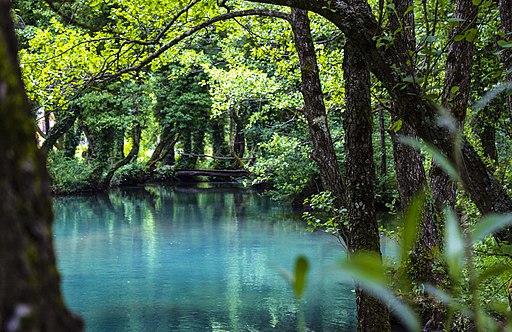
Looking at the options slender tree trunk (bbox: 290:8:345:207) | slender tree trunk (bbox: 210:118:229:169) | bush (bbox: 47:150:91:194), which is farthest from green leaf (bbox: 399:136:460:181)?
slender tree trunk (bbox: 210:118:229:169)

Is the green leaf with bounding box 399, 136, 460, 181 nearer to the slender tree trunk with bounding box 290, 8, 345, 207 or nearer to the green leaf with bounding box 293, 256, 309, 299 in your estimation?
the green leaf with bounding box 293, 256, 309, 299

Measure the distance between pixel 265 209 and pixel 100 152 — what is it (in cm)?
814

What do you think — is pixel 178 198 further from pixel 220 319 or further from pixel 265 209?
pixel 220 319

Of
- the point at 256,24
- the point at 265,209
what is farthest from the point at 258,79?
the point at 265,209

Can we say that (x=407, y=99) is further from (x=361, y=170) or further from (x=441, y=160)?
(x=441, y=160)

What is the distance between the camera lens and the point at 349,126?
4000mm

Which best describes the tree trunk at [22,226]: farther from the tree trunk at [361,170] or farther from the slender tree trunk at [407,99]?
the tree trunk at [361,170]

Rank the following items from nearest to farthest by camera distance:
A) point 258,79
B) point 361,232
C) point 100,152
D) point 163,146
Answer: point 361,232
point 258,79
point 100,152
point 163,146

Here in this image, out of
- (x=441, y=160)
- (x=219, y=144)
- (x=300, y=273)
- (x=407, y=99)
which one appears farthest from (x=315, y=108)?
(x=219, y=144)

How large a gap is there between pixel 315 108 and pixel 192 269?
577 centimetres

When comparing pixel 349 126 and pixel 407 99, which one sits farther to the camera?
pixel 349 126

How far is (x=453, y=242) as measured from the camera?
645 mm

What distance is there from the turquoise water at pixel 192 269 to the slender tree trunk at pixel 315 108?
45.0 inches

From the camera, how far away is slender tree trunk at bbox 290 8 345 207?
5227 millimetres
